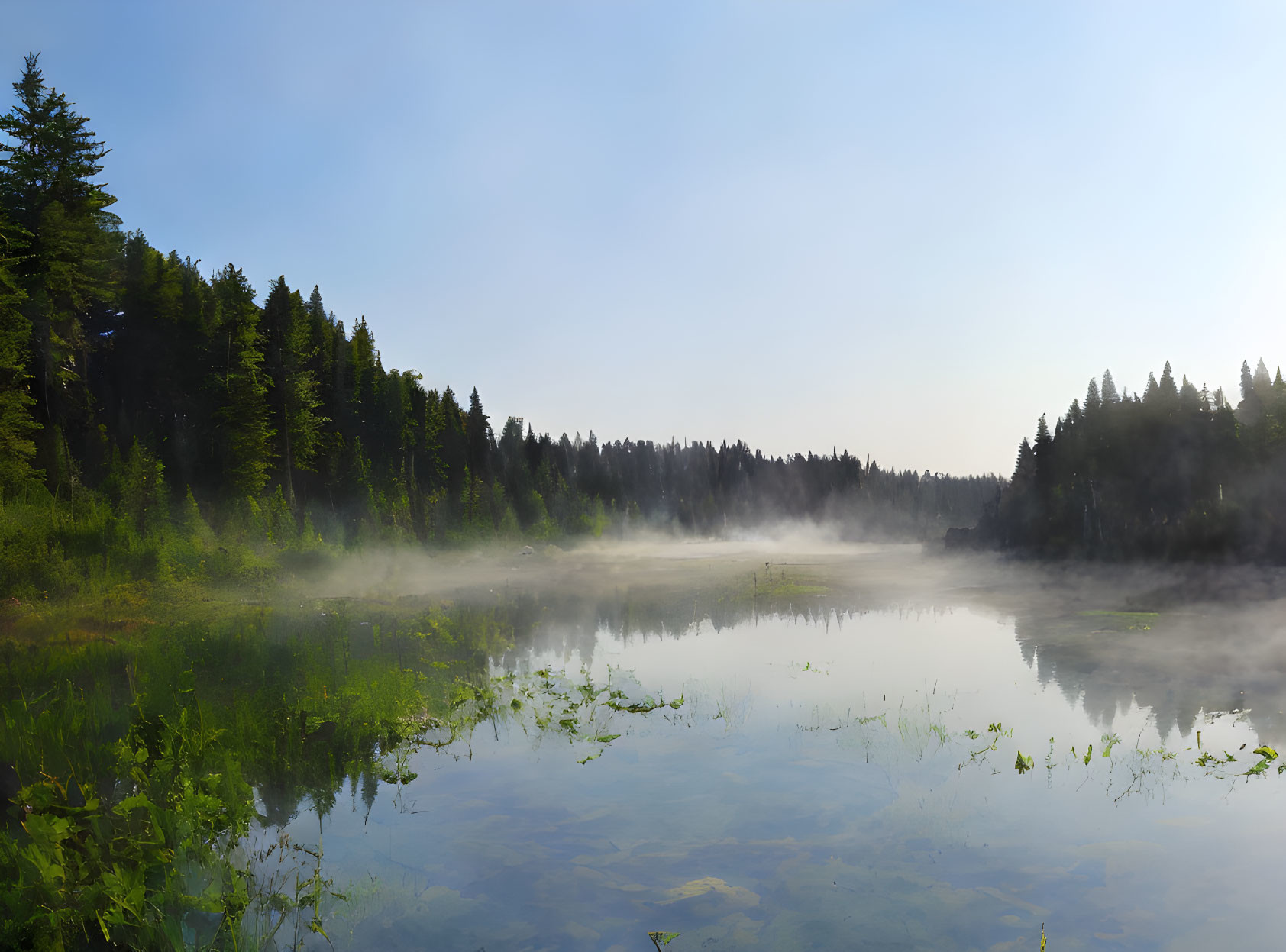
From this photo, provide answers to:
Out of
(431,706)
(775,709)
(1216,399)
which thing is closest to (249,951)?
(431,706)

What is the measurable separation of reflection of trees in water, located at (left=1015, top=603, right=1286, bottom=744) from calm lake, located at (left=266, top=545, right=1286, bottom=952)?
18 cm

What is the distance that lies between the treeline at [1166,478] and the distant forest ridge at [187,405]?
5938cm

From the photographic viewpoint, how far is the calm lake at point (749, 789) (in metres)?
7.71

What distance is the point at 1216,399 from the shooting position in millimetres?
57625

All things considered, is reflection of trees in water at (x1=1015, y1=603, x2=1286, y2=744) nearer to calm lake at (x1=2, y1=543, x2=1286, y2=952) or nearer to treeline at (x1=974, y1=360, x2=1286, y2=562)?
calm lake at (x1=2, y1=543, x2=1286, y2=952)

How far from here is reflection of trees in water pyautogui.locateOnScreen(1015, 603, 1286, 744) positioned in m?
16.6

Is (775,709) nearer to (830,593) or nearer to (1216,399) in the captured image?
(830,593)

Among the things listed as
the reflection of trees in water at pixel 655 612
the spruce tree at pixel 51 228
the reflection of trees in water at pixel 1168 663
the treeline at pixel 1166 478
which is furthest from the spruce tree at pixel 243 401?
the treeline at pixel 1166 478

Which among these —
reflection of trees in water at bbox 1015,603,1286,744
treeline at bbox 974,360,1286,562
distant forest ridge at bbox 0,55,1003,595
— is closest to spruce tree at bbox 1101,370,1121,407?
treeline at bbox 974,360,1286,562

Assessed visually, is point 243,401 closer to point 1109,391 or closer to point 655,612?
point 655,612

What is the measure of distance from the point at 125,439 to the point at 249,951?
51.0 meters

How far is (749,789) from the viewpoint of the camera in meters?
11.3

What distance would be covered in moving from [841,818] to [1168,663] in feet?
59.0

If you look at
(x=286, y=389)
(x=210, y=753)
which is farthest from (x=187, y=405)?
(x=210, y=753)
